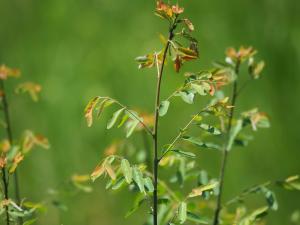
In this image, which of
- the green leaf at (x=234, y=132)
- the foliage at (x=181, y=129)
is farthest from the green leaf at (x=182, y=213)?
the green leaf at (x=234, y=132)

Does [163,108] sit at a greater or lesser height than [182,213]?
greater

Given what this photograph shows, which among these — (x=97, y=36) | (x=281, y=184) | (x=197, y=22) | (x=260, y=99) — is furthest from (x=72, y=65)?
(x=281, y=184)

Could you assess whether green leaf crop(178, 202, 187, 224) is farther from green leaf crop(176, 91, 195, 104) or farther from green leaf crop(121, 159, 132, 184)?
green leaf crop(176, 91, 195, 104)

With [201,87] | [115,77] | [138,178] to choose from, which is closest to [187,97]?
[201,87]

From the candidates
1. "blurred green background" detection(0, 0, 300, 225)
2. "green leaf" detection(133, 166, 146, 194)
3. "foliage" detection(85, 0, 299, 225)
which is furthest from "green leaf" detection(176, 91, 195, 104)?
"blurred green background" detection(0, 0, 300, 225)

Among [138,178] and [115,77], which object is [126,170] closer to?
[138,178]

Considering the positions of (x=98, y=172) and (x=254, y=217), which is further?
(x=254, y=217)

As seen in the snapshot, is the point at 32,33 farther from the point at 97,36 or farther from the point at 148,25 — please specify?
the point at 148,25

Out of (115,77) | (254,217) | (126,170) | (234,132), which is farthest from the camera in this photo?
(115,77)
